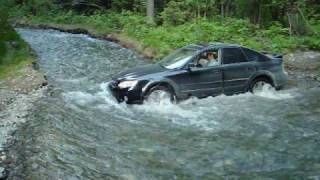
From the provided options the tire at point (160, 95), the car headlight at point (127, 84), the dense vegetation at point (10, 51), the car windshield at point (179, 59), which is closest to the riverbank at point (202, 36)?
the dense vegetation at point (10, 51)

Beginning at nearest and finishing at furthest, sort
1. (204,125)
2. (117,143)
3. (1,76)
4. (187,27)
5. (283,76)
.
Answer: (117,143) → (204,125) → (283,76) → (1,76) → (187,27)

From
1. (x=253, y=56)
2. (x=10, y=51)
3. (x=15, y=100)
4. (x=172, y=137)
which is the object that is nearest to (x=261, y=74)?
(x=253, y=56)

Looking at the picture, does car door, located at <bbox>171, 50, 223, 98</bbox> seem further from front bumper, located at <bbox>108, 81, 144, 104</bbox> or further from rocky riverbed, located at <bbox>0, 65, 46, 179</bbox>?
rocky riverbed, located at <bbox>0, 65, 46, 179</bbox>

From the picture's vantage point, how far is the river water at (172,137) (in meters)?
8.52

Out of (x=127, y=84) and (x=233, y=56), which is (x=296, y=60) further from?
(x=127, y=84)

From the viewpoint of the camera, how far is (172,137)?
406 inches

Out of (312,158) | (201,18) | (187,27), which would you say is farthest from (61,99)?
(201,18)

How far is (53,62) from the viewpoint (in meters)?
20.7

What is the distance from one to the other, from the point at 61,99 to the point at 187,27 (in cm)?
1154

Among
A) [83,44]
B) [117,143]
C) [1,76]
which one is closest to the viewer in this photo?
[117,143]

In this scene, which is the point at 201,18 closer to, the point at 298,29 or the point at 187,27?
the point at 187,27

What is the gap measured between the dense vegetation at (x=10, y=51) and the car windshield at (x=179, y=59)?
5491 millimetres

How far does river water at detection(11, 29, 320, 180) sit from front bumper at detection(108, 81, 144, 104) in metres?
0.18

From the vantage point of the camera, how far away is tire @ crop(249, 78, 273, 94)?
13.7 metres
